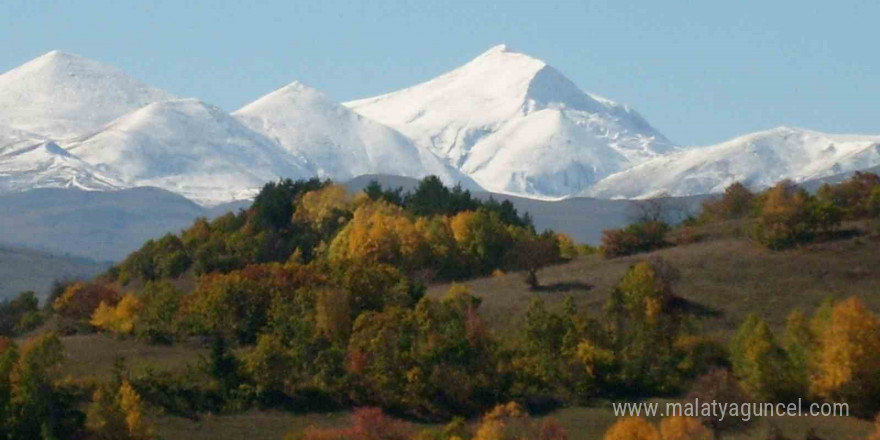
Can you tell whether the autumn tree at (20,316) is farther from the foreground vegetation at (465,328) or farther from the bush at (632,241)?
the bush at (632,241)

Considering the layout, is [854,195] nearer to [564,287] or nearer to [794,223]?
[794,223]

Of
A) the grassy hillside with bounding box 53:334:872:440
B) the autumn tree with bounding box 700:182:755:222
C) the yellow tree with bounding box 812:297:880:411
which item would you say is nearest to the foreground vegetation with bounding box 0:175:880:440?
the yellow tree with bounding box 812:297:880:411

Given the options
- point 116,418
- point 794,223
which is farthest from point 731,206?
point 116,418

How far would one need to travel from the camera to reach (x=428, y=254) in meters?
103

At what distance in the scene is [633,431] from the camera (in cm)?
5738

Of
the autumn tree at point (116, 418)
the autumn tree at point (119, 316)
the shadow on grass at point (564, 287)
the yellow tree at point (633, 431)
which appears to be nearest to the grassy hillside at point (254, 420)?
the autumn tree at point (116, 418)

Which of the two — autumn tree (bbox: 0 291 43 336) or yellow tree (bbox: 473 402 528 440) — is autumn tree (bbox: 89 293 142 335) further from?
yellow tree (bbox: 473 402 528 440)

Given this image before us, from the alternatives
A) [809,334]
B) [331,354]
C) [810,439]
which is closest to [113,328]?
[331,354]

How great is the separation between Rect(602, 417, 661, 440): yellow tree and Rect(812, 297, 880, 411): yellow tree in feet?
37.8

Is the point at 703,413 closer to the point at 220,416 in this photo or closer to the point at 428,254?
the point at 220,416

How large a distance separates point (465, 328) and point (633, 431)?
19418mm

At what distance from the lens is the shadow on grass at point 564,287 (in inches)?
3568

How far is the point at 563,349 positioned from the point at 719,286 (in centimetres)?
1512

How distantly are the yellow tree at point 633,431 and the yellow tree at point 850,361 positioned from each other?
37.8ft
